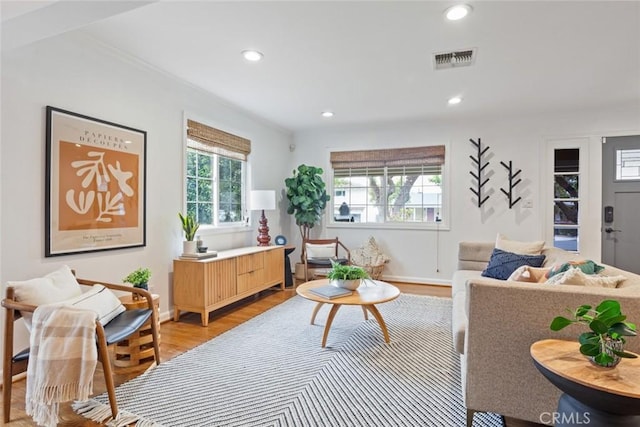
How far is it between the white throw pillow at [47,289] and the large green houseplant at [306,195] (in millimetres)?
3269

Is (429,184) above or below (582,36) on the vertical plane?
below

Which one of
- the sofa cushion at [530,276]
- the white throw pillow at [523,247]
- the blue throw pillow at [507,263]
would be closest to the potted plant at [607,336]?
the sofa cushion at [530,276]

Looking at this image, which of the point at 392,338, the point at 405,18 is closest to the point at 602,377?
the point at 392,338

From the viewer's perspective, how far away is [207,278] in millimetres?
3271

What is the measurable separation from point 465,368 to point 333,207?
4095mm

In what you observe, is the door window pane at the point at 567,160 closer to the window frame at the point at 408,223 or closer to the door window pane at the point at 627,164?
the door window pane at the point at 627,164

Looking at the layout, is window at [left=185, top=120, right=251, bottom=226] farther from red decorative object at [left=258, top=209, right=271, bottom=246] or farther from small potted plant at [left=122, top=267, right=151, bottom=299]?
small potted plant at [left=122, top=267, right=151, bottom=299]

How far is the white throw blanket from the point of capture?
1.68 meters

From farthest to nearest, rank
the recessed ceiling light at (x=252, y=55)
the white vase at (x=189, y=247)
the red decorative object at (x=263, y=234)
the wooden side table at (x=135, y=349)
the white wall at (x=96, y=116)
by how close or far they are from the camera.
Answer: the red decorative object at (x=263, y=234)
the white vase at (x=189, y=247)
the recessed ceiling light at (x=252, y=55)
the wooden side table at (x=135, y=349)
the white wall at (x=96, y=116)

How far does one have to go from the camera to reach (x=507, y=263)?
130 inches

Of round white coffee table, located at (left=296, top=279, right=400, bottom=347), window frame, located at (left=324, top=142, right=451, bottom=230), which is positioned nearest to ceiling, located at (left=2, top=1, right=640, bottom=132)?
window frame, located at (left=324, top=142, right=451, bottom=230)

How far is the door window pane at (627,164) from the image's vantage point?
Answer: 13.9ft

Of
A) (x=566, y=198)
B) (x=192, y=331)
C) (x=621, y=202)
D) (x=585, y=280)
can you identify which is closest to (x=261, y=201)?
(x=192, y=331)

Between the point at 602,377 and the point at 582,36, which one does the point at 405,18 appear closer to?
the point at 582,36
